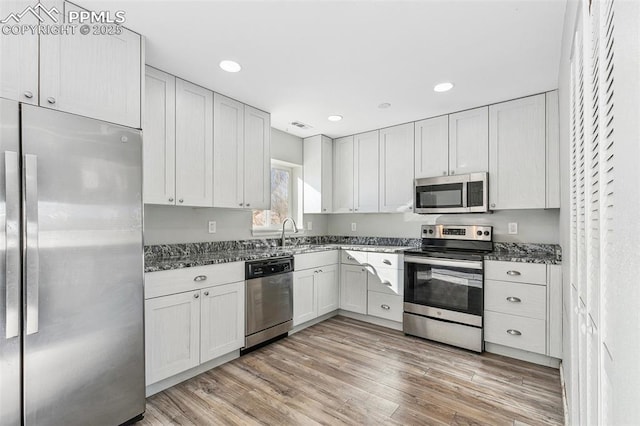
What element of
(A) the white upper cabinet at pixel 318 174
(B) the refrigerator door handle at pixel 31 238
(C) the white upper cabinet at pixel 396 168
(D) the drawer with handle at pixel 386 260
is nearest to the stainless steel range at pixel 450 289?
(D) the drawer with handle at pixel 386 260

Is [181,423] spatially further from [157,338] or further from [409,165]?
[409,165]

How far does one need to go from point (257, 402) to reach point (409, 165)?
9.41ft

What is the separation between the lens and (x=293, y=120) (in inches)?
144

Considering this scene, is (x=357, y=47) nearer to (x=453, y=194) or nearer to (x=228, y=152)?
(x=228, y=152)

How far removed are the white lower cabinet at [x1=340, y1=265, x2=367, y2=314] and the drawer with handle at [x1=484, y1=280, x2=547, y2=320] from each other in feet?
Answer: 4.30

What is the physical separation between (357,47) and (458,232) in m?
2.34

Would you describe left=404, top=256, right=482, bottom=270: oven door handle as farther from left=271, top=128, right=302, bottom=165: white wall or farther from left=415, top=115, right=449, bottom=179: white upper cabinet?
left=271, top=128, right=302, bottom=165: white wall

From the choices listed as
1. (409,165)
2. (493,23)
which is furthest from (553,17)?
(409,165)

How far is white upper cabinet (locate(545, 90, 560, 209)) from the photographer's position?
2.74 m

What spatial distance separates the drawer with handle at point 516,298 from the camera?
2.59m

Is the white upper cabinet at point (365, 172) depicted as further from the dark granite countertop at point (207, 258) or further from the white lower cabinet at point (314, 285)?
the white lower cabinet at point (314, 285)

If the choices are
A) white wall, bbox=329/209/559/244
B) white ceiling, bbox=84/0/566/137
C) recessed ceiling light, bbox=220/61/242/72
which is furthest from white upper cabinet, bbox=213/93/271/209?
white wall, bbox=329/209/559/244

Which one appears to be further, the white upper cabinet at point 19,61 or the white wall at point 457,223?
the white wall at point 457,223

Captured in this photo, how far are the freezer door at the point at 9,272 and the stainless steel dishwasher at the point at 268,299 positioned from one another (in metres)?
1.54
